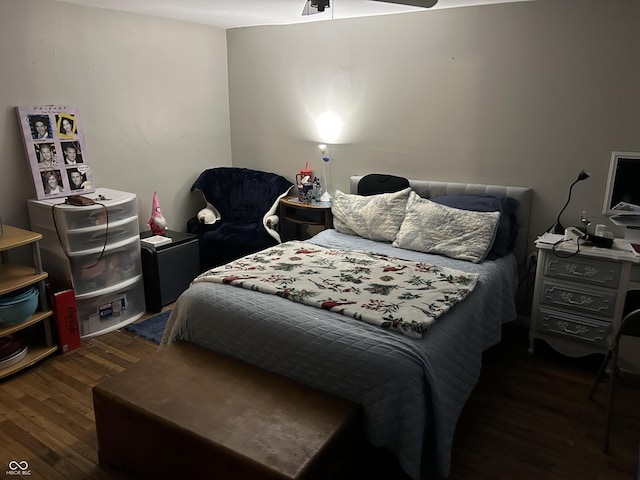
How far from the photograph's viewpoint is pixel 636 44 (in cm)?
284

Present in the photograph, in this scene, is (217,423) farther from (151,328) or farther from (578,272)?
(578,272)

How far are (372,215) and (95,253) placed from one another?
6.09 ft

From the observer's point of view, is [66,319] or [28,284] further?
[66,319]

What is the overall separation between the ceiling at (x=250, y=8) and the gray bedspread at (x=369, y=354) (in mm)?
1933

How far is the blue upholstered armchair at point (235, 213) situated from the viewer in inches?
160

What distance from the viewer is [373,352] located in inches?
76.8

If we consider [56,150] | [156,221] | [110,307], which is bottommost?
[110,307]

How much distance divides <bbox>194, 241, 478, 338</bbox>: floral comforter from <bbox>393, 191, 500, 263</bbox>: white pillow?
269 millimetres

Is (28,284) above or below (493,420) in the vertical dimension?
above

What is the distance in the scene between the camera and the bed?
190 cm

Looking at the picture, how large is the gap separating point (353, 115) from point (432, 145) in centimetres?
72

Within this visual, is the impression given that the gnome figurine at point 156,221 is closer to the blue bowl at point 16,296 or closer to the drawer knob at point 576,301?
the blue bowl at point 16,296

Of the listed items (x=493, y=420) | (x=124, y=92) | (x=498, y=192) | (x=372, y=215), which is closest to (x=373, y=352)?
(x=493, y=420)

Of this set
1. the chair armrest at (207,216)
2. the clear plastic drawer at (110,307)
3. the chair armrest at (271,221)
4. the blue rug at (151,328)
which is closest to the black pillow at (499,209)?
the chair armrest at (271,221)
